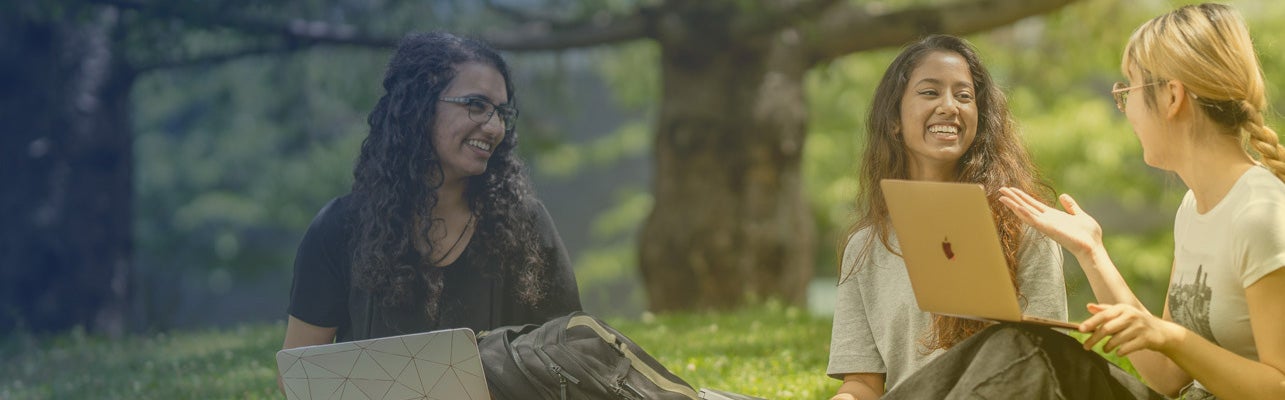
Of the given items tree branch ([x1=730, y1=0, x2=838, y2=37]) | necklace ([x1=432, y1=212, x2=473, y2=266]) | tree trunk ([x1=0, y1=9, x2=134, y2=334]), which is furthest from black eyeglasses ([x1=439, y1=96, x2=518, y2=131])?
tree trunk ([x1=0, y1=9, x2=134, y2=334])

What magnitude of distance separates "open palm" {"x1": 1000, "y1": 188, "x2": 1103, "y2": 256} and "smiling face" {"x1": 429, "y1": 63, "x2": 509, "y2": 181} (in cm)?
149

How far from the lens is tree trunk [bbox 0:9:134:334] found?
1105 centimetres

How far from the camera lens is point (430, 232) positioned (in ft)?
12.8

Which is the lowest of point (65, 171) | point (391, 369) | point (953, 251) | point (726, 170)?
point (65, 171)

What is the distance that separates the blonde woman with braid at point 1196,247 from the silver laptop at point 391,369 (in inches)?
43.6

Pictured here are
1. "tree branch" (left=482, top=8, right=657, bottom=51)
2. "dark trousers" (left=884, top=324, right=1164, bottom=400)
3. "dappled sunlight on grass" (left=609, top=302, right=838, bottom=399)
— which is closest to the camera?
"dark trousers" (left=884, top=324, right=1164, bottom=400)

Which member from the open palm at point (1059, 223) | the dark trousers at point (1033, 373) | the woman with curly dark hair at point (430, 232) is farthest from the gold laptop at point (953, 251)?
the woman with curly dark hair at point (430, 232)

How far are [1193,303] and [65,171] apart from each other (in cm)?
1022

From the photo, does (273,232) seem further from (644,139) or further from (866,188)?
(866,188)

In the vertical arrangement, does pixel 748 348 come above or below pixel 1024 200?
below

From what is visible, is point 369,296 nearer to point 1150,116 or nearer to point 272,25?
point 1150,116

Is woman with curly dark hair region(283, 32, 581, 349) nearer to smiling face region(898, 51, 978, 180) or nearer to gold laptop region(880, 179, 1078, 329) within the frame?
smiling face region(898, 51, 978, 180)

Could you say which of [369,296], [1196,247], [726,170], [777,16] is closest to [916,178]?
[1196,247]

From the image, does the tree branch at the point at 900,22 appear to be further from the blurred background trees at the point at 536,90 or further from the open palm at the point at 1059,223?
the open palm at the point at 1059,223
